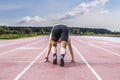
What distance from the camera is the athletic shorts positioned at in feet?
45.9

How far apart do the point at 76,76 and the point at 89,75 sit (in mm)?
468

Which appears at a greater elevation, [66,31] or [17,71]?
[66,31]

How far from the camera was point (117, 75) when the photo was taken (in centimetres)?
1062

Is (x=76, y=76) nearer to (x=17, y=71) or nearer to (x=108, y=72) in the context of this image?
(x=108, y=72)

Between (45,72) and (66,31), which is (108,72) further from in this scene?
(66,31)

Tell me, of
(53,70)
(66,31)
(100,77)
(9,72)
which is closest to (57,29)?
(66,31)

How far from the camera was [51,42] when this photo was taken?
47.8ft

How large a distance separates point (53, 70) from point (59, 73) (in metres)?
0.85

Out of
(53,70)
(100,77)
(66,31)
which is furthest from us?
(66,31)

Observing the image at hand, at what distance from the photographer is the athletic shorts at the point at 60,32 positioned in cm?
1400

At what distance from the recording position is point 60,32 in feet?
46.4

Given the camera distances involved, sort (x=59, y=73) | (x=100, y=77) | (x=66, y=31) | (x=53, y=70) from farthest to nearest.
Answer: (x=66, y=31), (x=53, y=70), (x=59, y=73), (x=100, y=77)

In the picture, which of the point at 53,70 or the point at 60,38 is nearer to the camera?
the point at 53,70

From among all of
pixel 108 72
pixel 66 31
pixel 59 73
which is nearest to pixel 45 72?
pixel 59 73
